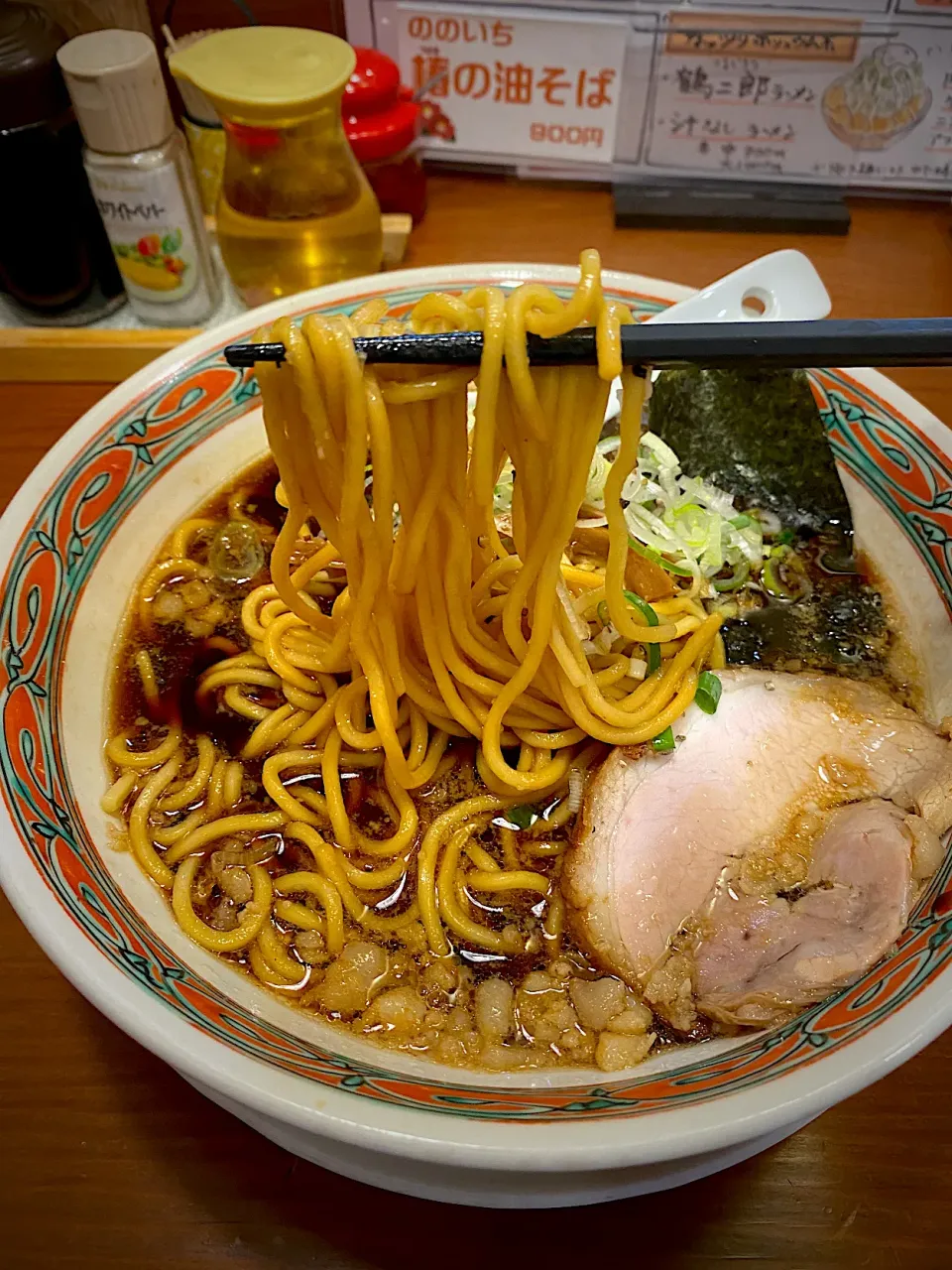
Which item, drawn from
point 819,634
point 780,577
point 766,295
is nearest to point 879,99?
point 766,295

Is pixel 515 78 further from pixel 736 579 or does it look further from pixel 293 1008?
pixel 293 1008

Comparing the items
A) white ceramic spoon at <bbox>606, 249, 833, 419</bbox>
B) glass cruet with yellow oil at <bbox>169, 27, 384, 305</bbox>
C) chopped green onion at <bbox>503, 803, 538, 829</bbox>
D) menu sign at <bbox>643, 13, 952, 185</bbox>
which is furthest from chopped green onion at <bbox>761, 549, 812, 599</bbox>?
menu sign at <bbox>643, 13, 952, 185</bbox>

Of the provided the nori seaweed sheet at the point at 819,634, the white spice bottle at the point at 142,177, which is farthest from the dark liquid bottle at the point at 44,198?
the nori seaweed sheet at the point at 819,634

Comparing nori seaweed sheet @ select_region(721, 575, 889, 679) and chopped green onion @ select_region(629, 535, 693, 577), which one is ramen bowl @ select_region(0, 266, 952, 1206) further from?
chopped green onion @ select_region(629, 535, 693, 577)

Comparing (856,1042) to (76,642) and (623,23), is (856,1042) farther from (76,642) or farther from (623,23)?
(623,23)

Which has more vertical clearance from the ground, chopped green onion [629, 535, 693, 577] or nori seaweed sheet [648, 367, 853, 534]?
nori seaweed sheet [648, 367, 853, 534]

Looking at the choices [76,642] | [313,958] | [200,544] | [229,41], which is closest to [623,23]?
→ [229,41]
